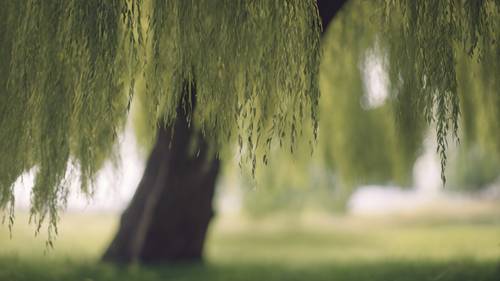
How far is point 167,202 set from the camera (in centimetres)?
480

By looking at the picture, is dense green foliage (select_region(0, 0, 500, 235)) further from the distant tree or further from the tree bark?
the tree bark

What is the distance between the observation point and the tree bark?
15.6ft

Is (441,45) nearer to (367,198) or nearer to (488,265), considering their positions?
(488,265)

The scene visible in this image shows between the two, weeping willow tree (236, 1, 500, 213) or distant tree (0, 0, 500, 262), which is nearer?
distant tree (0, 0, 500, 262)

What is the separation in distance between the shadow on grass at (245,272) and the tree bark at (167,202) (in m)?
0.22

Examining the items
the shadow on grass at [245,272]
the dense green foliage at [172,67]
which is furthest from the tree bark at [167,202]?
the dense green foliage at [172,67]

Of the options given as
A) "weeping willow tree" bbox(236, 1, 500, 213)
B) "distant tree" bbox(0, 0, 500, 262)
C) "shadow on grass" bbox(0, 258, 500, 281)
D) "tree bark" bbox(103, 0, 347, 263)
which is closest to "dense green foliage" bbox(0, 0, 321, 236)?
"distant tree" bbox(0, 0, 500, 262)

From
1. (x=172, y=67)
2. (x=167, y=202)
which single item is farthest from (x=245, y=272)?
(x=172, y=67)

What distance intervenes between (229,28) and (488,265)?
306 centimetres

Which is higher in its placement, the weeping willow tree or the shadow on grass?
the weeping willow tree

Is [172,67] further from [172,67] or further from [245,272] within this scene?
[245,272]

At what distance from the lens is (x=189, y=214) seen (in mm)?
A: 4898

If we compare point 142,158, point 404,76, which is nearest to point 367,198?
point 142,158

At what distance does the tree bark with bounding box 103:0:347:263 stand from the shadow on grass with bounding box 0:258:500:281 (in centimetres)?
22
